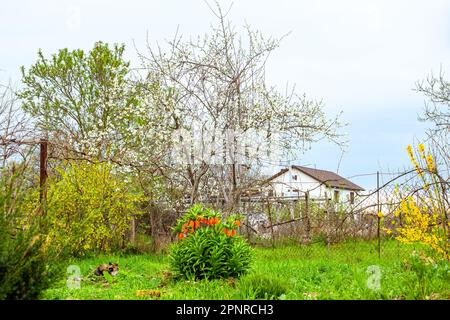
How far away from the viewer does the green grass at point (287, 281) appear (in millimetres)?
4918

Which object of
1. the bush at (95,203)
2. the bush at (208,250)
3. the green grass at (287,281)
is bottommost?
the green grass at (287,281)

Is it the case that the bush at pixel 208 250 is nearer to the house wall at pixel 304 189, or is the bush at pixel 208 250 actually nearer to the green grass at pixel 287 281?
the green grass at pixel 287 281

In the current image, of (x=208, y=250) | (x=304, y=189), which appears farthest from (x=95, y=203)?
(x=304, y=189)

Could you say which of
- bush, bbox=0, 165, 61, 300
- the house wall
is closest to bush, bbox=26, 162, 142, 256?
the house wall

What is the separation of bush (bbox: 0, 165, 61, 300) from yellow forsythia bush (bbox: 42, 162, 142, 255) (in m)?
5.72

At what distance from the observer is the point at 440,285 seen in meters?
5.11

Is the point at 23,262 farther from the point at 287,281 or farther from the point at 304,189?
the point at 304,189

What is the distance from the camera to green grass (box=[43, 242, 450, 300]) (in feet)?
16.1

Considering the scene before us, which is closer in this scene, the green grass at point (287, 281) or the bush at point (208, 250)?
the green grass at point (287, 281)

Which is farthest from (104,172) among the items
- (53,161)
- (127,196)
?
(53,161)

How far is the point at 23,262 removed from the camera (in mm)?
3836

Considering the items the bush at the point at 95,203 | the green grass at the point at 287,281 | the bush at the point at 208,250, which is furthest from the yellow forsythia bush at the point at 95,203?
the bush at the point at 208,250

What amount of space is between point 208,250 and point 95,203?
4269 mm

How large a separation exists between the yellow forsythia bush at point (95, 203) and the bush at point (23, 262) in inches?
225
